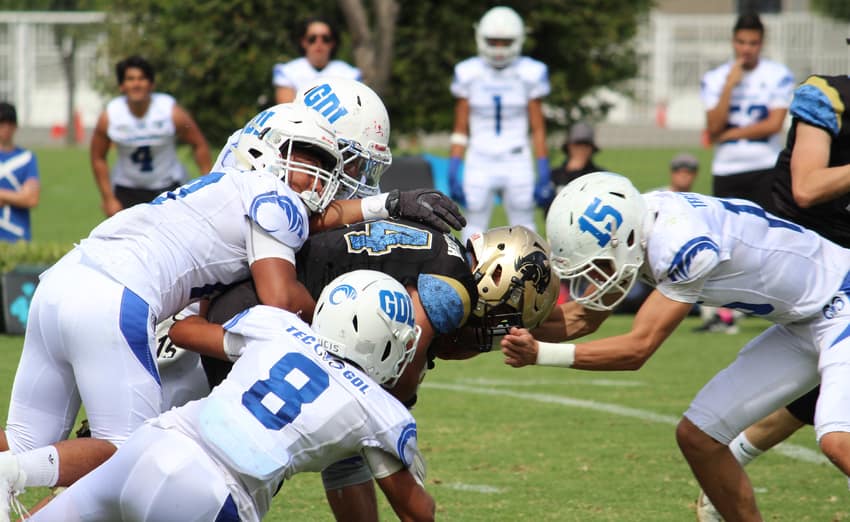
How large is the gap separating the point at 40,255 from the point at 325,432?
239 inches

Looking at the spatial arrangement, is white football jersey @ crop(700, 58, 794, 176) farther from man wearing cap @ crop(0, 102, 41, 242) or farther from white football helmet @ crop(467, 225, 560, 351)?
white football helmet @ crop(467, 225, 560, 351)

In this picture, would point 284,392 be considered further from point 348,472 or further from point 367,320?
point 348,472

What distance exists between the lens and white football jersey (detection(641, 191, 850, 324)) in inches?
161

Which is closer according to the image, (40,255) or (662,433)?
(662,433)

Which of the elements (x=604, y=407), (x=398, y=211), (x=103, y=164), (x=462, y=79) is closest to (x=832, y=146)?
(x=398, y=211)

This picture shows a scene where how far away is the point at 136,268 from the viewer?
13.1 feet

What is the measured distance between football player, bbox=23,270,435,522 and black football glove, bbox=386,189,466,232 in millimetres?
608

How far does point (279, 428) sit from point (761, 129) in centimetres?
624

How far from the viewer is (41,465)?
3.80m

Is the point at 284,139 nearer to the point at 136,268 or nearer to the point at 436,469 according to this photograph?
the point at 136,268

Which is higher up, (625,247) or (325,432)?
(625,247)

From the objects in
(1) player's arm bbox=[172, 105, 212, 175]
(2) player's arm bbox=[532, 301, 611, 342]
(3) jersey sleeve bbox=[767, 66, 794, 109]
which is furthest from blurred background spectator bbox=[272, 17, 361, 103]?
(2) player's arm bbox=[532, 301, 611, 342]

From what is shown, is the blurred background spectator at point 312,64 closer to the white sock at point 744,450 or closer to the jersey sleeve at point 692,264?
the white sock at point 744,450

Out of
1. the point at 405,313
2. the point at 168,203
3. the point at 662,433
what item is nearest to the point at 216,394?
the point at 405,313
